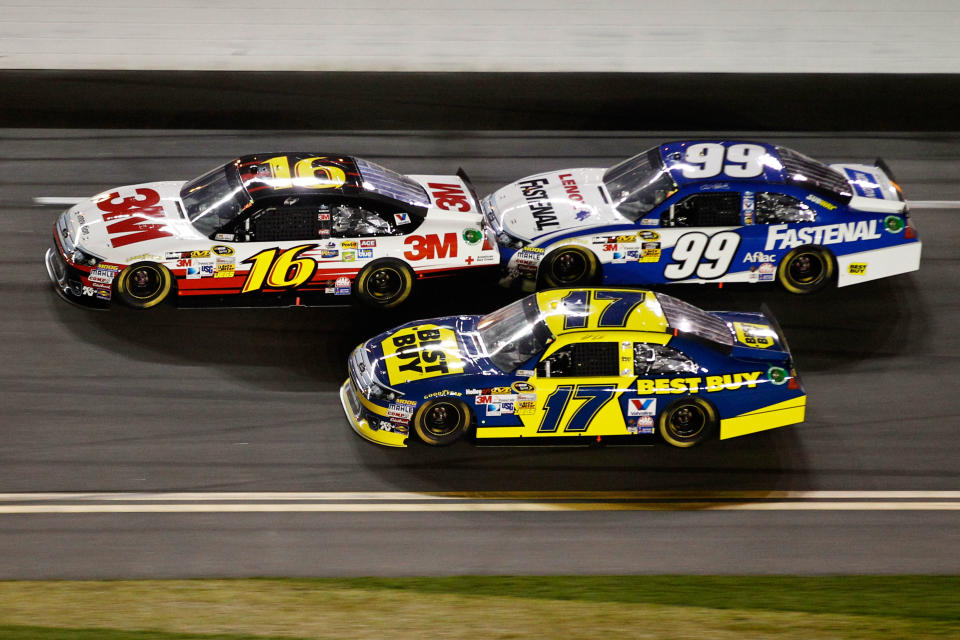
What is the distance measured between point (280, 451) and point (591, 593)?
10.6ft

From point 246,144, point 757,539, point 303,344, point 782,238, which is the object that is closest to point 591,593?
point 757,539

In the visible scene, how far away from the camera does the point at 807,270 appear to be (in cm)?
1275

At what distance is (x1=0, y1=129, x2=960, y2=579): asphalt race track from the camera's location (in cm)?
940

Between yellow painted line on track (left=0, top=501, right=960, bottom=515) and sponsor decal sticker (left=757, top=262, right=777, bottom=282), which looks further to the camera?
sponsor decal sticker (left=757, top=262, right=777, bottom=282)

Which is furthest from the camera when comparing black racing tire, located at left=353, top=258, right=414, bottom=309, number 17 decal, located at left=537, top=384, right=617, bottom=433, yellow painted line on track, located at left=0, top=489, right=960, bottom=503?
black racing tire, located at left=353, top=258, right=414, bottom=309

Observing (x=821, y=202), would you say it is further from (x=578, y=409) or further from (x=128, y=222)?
(x=128, y=222)

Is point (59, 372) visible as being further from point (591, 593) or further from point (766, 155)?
point (766, 155)

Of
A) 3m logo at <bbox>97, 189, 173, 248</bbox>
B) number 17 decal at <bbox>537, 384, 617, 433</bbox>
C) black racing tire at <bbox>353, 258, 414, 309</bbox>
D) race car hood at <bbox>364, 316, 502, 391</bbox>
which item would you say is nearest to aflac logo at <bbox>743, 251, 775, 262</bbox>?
number 17 decal at <bbox>537, 384, 617, 433</bbox>

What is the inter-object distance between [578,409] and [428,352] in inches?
55.6

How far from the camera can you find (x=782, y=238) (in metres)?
12.5

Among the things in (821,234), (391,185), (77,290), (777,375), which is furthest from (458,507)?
(821,234)

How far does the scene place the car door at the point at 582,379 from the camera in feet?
33.1

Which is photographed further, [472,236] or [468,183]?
[468,183]

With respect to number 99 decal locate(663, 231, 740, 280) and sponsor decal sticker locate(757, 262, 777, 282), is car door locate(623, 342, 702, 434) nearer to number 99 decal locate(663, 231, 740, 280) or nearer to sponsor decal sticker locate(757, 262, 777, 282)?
number 99 decal locate(663, 231, 740, 280)
